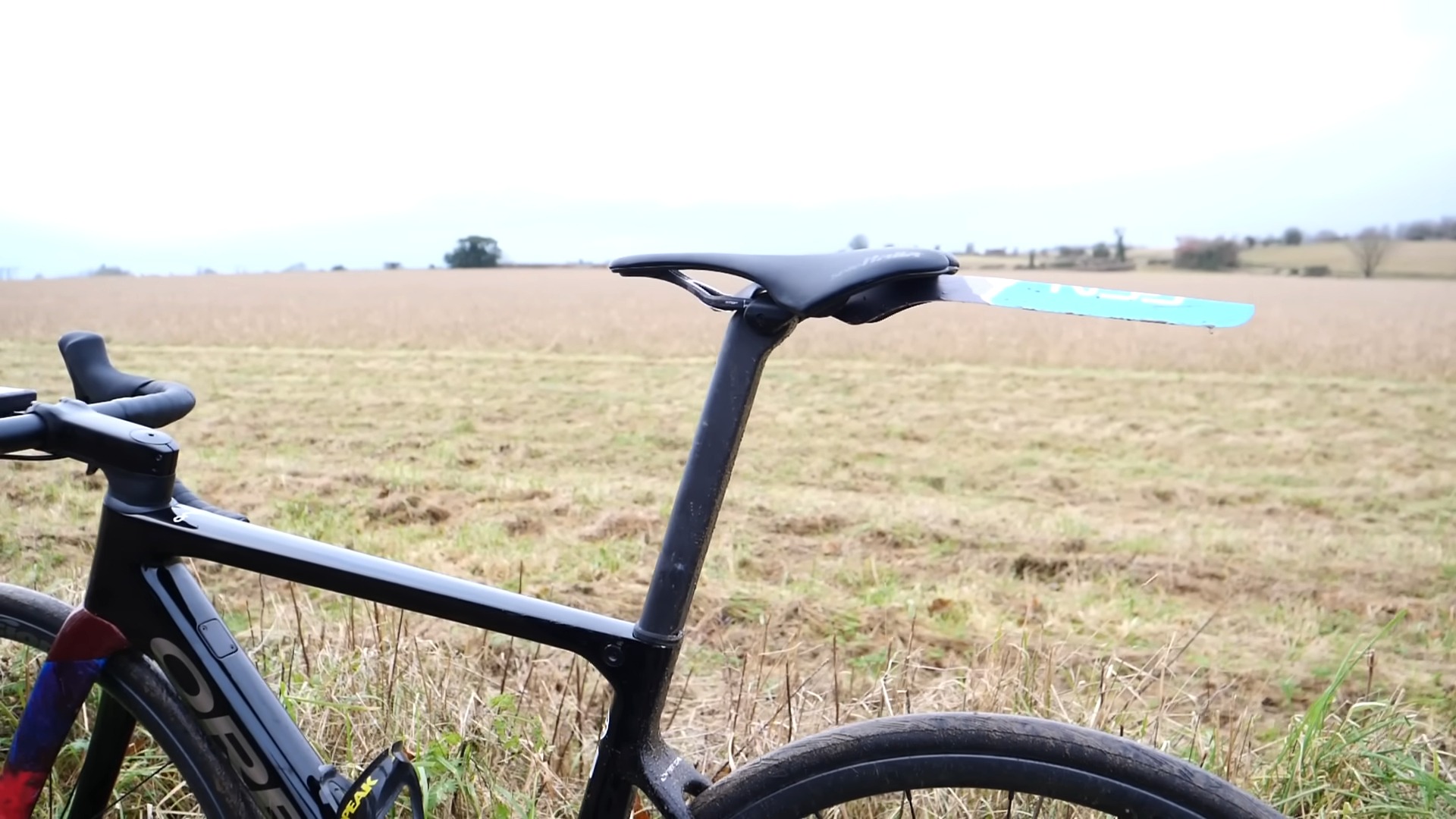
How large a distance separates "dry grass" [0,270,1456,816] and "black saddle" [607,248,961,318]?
1.19m

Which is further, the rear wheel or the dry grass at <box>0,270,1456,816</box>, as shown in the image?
the dry grass at <box>0,270,1456,816</box>

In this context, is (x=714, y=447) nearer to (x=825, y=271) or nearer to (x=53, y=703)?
(x=825, y=271)

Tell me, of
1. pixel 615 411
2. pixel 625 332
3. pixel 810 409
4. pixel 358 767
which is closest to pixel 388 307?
pixel 625 332

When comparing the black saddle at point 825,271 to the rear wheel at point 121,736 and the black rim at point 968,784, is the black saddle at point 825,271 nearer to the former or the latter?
the black rim at point 968,784

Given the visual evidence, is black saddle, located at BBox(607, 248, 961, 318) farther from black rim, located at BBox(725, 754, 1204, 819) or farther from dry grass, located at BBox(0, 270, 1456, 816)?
dry grass, located at BBox(0, 270, 1456, 816)

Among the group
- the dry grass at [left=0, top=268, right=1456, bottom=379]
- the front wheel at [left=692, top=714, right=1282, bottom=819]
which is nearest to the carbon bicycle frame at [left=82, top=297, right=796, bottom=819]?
the front wheel at [left=692, top=714, right=1282, bottom=819]

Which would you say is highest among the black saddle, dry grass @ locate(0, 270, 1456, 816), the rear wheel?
the black saddle

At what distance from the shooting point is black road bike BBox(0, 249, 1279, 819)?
2.87 feet

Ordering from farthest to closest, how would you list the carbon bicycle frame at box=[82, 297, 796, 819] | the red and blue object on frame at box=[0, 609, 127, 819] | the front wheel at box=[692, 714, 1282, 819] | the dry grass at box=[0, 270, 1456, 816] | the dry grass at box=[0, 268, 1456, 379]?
the dry grass at box=[0, 268, 1456, 379] < the dry grass at box=[0, 270, 1456, 816] < the red and blue object on frame at box=[0, 609, 127, 819] < the carbon bicycle frame at box=[82, 297, 796, 819] < the front wheel at box=[692, 714, 1282, 819]

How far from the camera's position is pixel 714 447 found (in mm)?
945

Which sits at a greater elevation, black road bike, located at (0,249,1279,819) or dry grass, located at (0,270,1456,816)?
black road bike, located at (0,249,1279,819)

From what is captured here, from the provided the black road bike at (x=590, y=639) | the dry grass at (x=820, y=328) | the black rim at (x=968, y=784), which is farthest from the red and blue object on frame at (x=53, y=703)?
the dry grass at (x=820, y=328)

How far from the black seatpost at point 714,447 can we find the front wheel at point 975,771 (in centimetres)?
21

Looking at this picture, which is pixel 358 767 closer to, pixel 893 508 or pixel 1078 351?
pixel 893 508
